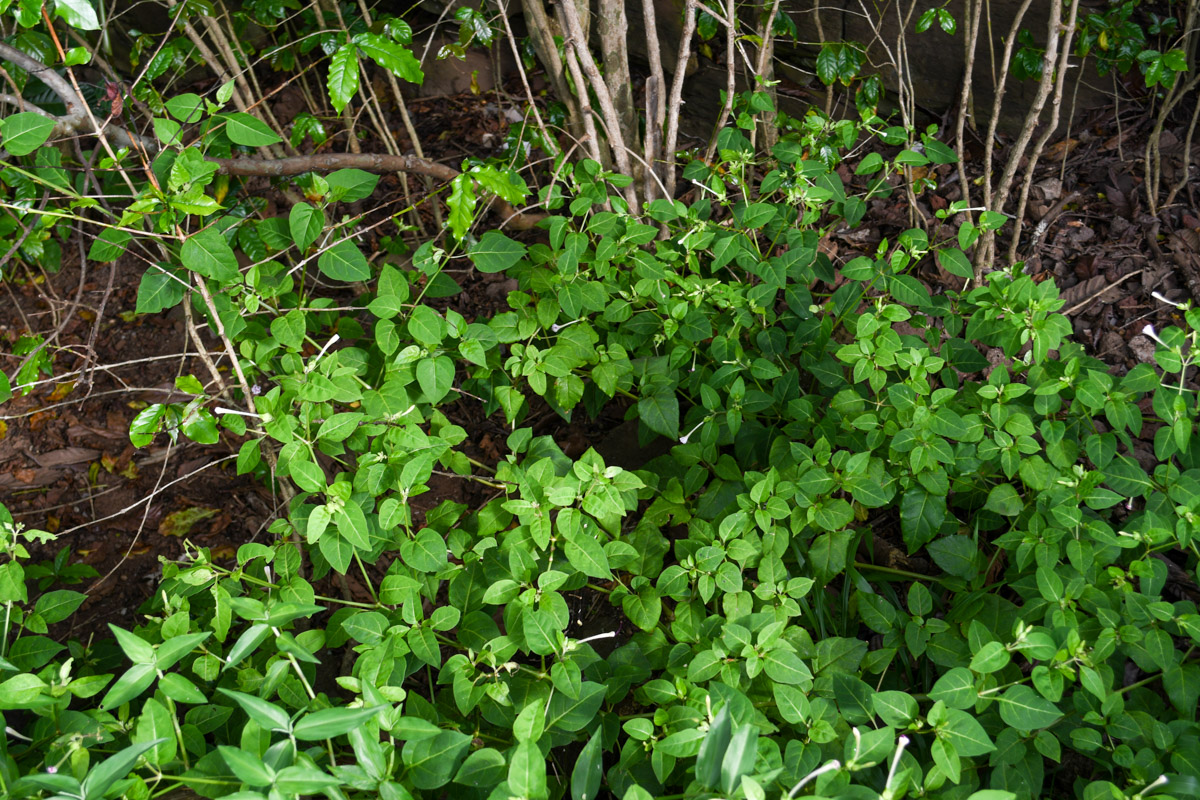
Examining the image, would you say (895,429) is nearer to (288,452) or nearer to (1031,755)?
(1031,755)

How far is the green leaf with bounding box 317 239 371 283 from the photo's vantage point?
196 cm

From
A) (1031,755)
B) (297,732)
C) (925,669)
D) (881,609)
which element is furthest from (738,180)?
(297,732)

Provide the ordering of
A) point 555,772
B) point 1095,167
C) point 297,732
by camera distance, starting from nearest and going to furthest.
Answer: point 297,732
point 555,772
point 1095,167

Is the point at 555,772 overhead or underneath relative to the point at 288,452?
underneath

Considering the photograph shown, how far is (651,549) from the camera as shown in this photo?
199 cm

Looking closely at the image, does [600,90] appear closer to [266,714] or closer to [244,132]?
[244,132]

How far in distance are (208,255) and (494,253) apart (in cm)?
71

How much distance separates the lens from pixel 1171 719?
1.71m

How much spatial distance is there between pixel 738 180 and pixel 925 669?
4.81ft

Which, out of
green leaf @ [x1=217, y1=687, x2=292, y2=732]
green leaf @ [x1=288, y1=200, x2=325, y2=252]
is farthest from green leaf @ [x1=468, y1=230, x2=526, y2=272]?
green leaf @ [x1=217, y1=687, x2=292, y2=732]

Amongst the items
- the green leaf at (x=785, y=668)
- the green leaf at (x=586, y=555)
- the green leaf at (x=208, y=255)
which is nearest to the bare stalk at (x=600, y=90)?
the green leaf at (x=208, y=255)

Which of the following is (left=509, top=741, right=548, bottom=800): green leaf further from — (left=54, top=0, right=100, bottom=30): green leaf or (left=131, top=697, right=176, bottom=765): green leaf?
(left=54, top=0, right=100, bottom=30): green leaf

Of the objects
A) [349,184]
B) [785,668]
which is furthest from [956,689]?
[349,184]

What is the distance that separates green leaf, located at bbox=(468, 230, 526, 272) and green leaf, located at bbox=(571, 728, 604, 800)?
→ 1.29 meters
